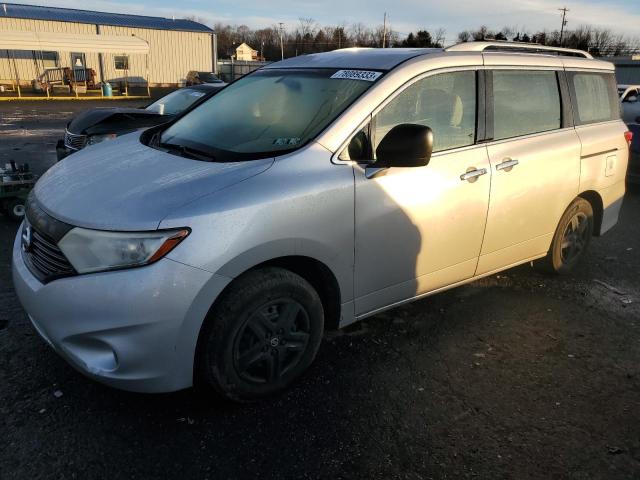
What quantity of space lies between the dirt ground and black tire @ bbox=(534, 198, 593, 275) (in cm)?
69

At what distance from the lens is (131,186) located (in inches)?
101

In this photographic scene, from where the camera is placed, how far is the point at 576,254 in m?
4.70

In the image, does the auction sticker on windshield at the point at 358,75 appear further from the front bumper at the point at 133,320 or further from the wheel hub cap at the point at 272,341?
the front bumper at the point at 133,320

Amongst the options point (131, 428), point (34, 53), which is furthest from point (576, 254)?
point (34, 53)

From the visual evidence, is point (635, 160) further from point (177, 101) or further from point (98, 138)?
point (98, 138)

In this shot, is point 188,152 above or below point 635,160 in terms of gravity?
above

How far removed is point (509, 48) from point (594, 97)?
1.16m

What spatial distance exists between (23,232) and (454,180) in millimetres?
2538

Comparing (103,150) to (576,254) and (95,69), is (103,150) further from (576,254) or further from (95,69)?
(95,69)

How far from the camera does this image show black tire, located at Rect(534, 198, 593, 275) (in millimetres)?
4336

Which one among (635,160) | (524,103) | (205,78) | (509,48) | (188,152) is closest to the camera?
(188,152)

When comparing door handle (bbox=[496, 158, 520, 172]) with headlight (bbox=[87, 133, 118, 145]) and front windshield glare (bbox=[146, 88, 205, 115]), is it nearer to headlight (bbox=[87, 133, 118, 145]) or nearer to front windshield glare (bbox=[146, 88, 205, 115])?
headlight (bbox=[87, 133, 118, 145])

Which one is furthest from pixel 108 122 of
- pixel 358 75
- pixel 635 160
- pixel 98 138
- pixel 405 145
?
pixel 635 160

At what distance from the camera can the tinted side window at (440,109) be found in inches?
120
